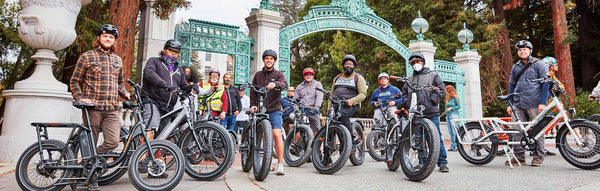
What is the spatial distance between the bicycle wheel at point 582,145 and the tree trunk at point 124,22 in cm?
698

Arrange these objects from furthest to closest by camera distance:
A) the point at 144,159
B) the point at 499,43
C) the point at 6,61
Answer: the point at 499,43 < the point at 6,61 < the point at 144,159

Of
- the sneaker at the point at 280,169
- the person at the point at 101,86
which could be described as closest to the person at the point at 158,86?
the person at the point at 101,86

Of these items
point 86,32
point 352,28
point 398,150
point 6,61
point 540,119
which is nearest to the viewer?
point 398,150

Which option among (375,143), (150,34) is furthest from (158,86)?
(150,34)

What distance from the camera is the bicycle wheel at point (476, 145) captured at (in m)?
5.30

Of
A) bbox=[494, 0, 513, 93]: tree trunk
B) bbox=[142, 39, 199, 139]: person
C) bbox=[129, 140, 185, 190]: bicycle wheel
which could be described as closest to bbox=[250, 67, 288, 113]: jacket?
bbox=[142, 39, 199, 139]: person

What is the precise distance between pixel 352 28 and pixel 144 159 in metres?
8.00

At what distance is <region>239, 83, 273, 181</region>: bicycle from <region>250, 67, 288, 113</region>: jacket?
0.48ft

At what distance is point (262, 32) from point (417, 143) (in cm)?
562

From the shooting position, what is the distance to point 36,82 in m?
5.46

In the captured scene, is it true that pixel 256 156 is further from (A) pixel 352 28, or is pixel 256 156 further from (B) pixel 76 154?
(A) pixel 352 28

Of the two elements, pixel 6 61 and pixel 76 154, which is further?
pixel 6 61

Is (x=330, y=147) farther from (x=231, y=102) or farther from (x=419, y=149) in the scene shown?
(x=231, y=102)

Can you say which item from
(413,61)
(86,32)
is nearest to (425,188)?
(413,61)
